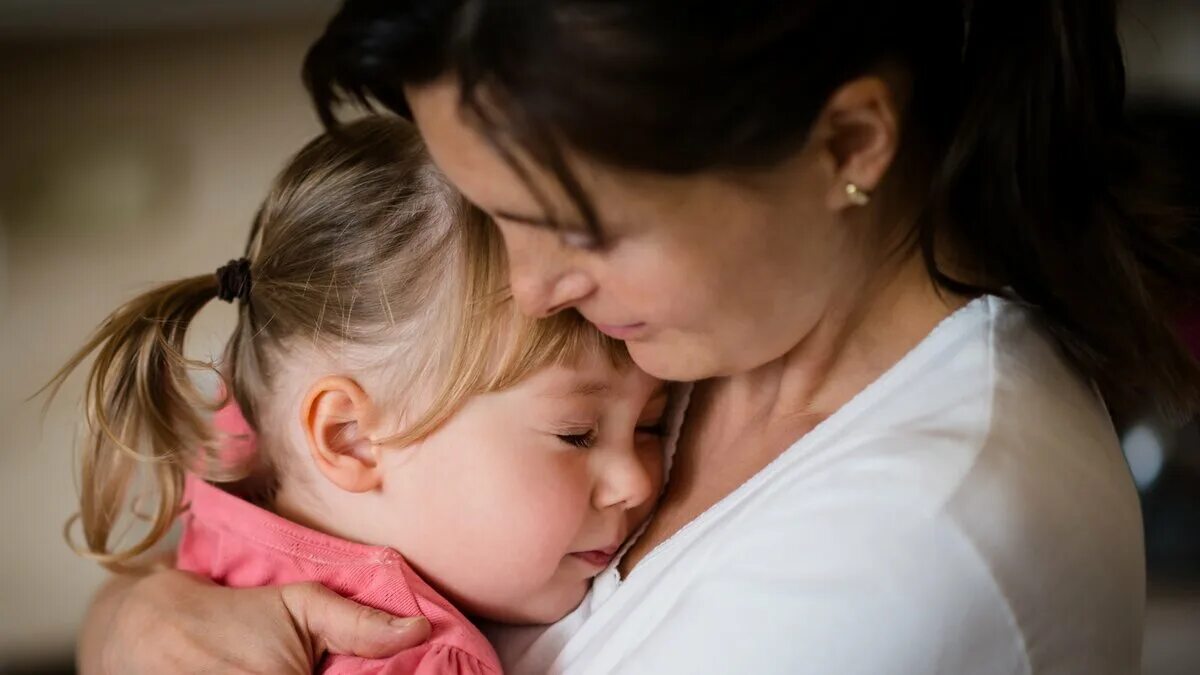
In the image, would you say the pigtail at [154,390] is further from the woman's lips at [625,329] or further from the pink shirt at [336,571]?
the woman's lips at [625,329]

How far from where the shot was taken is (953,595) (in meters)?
0.72

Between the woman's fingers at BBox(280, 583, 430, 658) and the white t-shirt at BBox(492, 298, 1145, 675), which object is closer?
the white t-shirt at BBox(492, 298, 1145, 675)

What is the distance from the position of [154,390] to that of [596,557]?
1.51 ft

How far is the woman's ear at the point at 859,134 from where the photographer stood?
2.49 ft

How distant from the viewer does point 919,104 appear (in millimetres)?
836

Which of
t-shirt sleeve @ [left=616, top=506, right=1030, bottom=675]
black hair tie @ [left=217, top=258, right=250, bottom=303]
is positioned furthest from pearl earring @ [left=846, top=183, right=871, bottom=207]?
black hair tie @ [left=217, top=258, right=250, bottom=303]

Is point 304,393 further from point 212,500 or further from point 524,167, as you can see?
point 524,167

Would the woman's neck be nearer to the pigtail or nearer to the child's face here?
the child's face

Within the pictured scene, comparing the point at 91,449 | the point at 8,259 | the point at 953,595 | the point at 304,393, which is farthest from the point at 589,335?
the point at 8,259

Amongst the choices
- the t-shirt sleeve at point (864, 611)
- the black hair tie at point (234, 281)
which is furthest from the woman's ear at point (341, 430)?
the t-shirt sleeve at point (864, 611)

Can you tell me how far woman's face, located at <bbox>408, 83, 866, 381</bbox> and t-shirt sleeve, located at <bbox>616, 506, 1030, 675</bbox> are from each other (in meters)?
0.16

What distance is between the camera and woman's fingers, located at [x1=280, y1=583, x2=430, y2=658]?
972mm

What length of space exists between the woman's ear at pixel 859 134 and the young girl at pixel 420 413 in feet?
0.93

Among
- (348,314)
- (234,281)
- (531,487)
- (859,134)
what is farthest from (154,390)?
(859,134)
